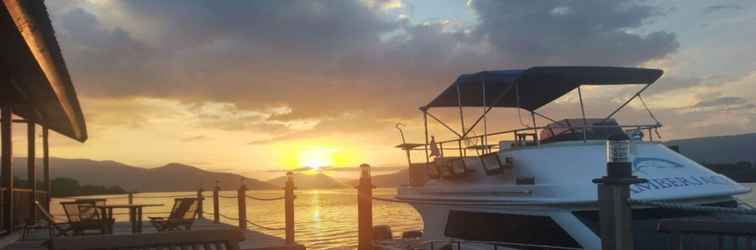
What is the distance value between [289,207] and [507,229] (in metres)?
4.19

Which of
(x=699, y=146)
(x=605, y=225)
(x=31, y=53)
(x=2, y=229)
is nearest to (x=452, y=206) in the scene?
(x=605, y=225)

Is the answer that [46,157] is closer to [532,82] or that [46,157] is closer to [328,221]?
[532,82]

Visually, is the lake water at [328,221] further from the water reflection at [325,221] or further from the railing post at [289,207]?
the railing post at [289,207]

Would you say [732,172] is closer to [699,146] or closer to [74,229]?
[699,146]

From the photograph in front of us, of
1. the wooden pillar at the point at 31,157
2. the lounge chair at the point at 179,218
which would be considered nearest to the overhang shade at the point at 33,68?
the wooden pillar at the point at 31,157

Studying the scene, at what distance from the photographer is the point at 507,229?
9.50 meters

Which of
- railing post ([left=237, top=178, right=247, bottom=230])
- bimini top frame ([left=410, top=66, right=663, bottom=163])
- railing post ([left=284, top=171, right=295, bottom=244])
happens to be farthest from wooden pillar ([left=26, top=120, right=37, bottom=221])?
bimini top frame ([left=410, top=66, right=663, bottom=163])

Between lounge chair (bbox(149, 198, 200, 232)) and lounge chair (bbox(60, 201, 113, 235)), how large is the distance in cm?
98

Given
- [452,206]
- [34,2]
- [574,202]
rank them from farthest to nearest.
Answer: [452,206] → [574,202] → [34,2]

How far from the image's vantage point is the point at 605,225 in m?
4.82

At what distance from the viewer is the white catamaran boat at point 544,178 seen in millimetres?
8445

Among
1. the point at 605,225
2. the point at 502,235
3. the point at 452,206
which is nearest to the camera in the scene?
the point at 605,225

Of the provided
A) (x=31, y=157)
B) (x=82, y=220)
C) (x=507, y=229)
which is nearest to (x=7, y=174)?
(x=82, y=220)

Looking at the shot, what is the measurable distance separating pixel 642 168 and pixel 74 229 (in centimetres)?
925
